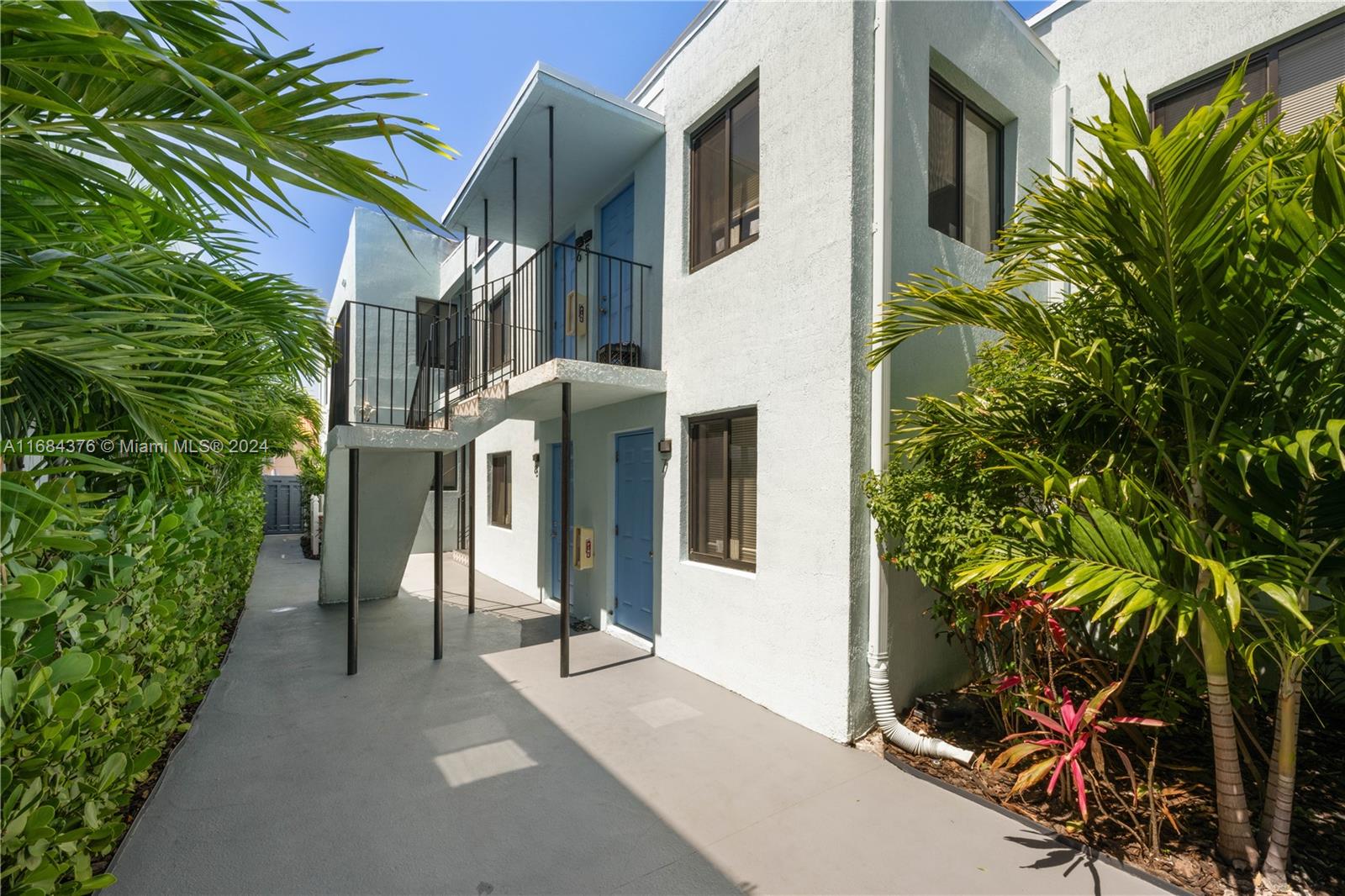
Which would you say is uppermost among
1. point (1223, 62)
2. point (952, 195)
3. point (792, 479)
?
point (1223, 62)

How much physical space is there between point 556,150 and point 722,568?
511 centimetres

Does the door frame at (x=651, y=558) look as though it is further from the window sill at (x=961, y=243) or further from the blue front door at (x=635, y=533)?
the window sill at (x=961, y=243)

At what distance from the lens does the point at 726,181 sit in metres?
5.93

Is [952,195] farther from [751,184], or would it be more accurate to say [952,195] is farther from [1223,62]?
[1223,62]

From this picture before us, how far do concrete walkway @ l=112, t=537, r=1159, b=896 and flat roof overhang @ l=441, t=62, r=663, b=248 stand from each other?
221 inches

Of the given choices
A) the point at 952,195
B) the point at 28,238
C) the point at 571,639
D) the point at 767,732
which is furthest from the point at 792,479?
the point at 28,238

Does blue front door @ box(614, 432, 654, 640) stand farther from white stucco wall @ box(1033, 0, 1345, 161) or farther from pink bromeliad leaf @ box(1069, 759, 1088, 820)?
white stucco wall @ box(1033, 0, 1345, 161)

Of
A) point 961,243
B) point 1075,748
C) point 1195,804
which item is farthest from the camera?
point 961,243

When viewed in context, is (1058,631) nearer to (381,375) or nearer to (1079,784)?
(1079,784)

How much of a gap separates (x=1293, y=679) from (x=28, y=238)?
16.6ft

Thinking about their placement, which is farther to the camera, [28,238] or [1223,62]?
[1223,62]

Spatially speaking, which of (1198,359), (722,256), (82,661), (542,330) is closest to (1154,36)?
(722,256)

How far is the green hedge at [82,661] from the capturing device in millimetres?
1713

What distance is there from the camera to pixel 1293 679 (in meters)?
2.85
